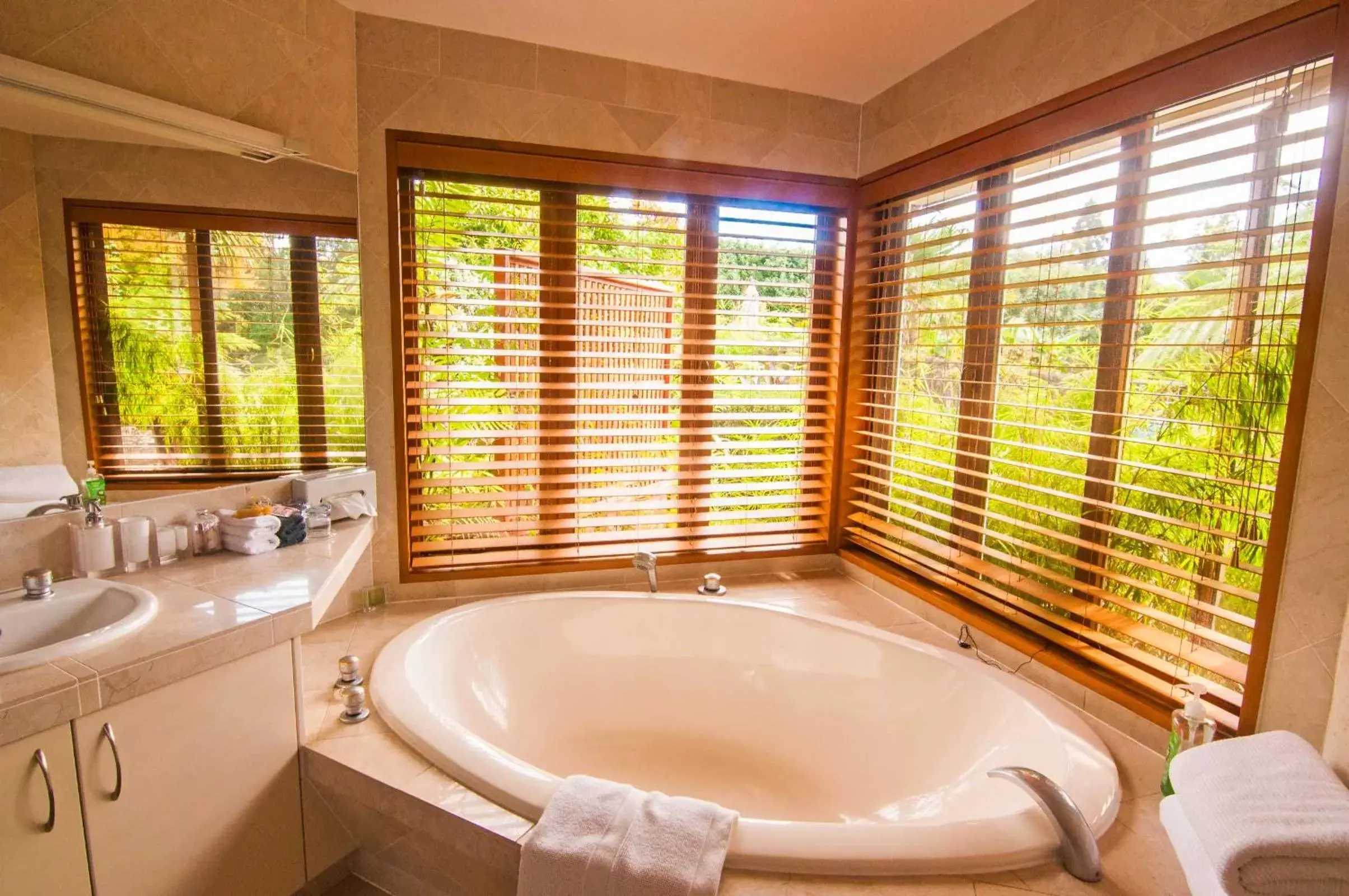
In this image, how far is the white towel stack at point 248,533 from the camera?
1733mm

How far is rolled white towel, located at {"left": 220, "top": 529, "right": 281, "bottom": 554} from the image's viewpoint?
1733 millimetres

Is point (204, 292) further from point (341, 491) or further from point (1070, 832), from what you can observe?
point (1070, 832)

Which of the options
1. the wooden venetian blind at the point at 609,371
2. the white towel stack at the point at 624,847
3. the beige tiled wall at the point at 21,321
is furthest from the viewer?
the wooden venetian blind at the point at 609,371

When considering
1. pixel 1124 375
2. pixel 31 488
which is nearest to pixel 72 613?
pixel 31 488

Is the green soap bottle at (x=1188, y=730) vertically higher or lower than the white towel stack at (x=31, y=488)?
lower

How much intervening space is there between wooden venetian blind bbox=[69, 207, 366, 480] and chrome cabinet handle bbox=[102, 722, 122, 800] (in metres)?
0.74

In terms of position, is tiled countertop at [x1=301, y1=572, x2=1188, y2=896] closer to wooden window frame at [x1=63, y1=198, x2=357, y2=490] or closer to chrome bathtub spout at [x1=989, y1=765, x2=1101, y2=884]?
chrome bathtub spout at [x1=989, y1=765, x2=1101, y2=884]

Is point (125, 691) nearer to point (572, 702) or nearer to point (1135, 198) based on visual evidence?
point (572, 702)

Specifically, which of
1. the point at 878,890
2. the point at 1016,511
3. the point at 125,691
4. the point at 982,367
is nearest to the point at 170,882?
the point at 125,691

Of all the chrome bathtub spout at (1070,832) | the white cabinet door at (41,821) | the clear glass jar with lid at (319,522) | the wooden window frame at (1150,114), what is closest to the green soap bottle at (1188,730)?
the wooden window frame at (1150,114)

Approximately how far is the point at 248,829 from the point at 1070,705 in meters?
2.02

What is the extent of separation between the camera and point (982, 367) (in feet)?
7.11

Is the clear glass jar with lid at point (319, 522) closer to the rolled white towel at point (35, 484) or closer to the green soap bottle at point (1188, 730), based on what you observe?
the rolled white towel at point (35, 484)

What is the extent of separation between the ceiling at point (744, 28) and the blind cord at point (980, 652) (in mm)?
1871
